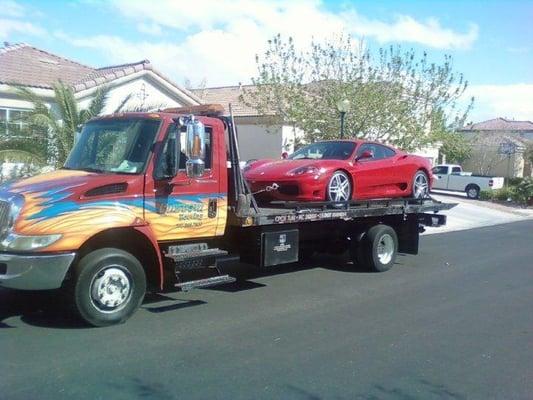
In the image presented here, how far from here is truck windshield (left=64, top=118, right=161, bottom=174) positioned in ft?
22.7

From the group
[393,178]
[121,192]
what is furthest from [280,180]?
[121,192]

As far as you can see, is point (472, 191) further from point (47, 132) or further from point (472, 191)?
point (47, 132)

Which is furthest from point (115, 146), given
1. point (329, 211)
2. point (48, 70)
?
point (48, 70)

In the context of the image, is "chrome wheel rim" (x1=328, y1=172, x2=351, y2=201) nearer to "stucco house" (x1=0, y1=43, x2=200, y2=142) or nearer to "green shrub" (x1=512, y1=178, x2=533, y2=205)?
"stucco house" (x1=0, y1=43, x2=200, y2=142)

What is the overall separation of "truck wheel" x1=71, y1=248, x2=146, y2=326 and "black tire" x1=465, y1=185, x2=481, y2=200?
1110 inches

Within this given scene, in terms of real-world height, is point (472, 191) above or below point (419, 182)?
below

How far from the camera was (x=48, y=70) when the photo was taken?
65.6ft

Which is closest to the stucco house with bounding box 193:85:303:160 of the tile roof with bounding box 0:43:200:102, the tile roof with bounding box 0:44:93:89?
the tile roof with bounding box 0:43:200:102

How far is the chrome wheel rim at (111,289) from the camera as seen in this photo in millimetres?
6328

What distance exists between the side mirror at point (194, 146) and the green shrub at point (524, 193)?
26.7 metres

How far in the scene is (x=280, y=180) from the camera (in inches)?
362

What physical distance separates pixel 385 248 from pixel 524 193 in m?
22.2

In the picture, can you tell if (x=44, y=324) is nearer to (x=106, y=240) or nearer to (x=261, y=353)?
(x=106, y=240)

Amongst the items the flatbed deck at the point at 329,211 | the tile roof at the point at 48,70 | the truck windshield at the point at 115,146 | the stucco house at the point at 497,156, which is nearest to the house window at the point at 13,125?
the tile roof at the point at 48,70
